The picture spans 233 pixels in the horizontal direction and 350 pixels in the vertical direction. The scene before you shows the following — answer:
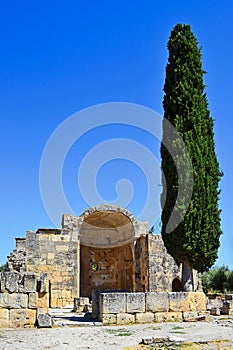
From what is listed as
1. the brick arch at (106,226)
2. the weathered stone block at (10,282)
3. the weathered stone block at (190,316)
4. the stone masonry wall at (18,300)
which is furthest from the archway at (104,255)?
the weathered stone block at (10,282)

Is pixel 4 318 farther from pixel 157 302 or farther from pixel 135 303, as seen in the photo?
pixel 157 302

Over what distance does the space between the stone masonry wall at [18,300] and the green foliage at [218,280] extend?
66.5 ft

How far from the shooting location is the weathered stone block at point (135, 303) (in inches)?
494

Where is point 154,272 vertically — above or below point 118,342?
above

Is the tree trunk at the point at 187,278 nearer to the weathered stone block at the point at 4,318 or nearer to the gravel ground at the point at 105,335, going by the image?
the gravel ground at the point at 105,335

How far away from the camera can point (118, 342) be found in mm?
8898

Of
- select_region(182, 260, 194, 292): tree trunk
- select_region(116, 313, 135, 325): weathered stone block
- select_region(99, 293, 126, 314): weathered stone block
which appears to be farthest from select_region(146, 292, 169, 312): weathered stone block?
select_region(182, 260, 194, 292): tree trunk

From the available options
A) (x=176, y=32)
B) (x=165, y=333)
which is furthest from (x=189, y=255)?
(x=176, y=32)

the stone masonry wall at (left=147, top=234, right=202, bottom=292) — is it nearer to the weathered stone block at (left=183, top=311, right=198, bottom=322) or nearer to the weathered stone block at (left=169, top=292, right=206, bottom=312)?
the weathered stone block at (left=169, top=292, right=206, bottom=312)

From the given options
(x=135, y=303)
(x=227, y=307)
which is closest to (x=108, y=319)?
(x=135, y=303)

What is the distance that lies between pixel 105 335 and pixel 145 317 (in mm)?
2886

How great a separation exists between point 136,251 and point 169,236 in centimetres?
841

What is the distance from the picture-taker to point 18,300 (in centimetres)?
1194

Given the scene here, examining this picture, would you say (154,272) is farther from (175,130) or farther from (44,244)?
(175,130)
